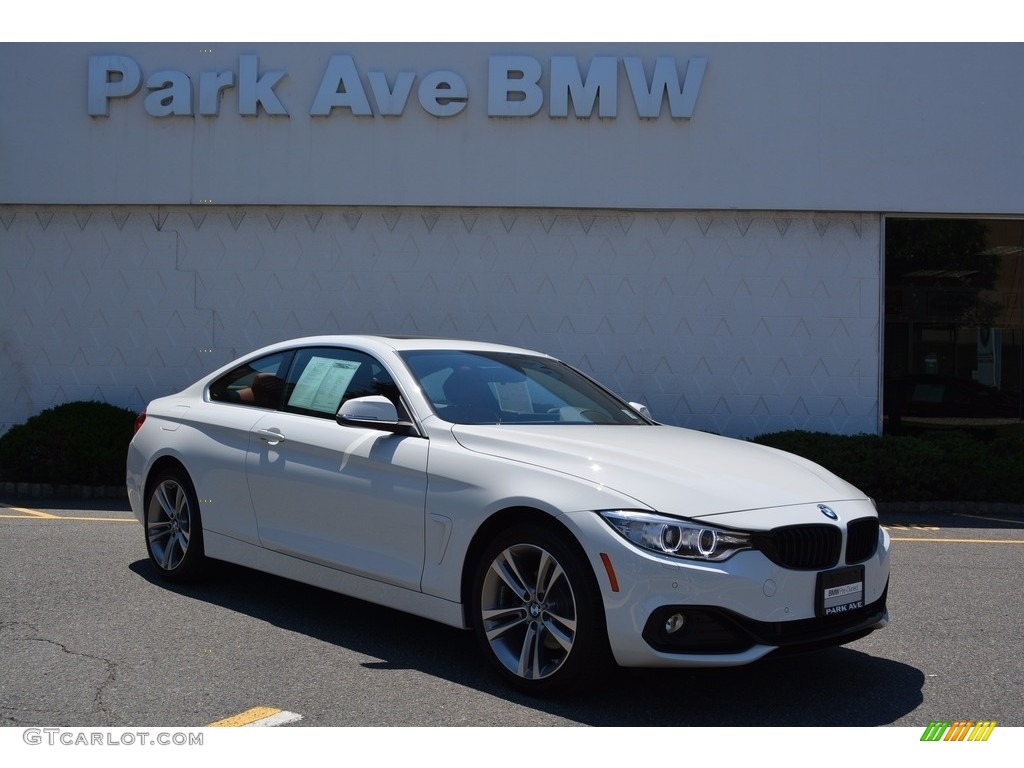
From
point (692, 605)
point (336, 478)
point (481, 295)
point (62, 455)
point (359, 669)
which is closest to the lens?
point (692, 605)

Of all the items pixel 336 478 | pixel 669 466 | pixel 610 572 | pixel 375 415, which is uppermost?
pixel 375 415

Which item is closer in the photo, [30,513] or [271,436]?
[271,436]

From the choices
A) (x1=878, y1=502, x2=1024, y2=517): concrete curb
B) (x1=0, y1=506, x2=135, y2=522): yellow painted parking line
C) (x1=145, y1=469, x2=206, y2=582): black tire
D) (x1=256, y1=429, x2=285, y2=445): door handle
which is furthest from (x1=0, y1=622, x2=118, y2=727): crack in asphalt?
(x1=878, y1=502, x2=1024, y2=517): concrete curb

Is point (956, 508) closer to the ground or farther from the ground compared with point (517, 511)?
closer to the ground

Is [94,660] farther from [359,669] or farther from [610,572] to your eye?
[610,572]

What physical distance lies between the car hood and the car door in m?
0.40

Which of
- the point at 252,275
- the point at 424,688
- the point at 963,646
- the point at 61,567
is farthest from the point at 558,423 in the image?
the point at 252,275

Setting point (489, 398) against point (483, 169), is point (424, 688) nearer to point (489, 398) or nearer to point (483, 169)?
point (489, 398)

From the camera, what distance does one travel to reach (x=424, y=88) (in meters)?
13.0

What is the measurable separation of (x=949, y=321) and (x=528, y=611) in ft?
32.0

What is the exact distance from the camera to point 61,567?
755 centimetres

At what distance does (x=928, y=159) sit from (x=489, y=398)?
29.0ft

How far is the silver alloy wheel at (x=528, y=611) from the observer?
4684 millimetres

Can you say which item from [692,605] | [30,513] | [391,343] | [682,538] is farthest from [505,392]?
[30,513]
